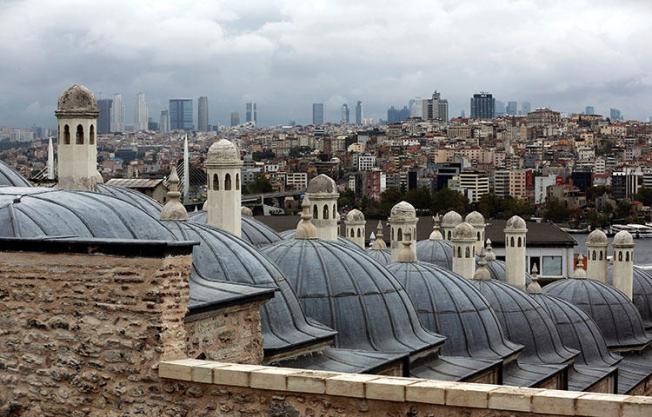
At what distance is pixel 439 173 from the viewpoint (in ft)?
366

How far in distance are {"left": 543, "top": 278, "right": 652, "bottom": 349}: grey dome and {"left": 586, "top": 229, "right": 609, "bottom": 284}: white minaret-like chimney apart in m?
2.44

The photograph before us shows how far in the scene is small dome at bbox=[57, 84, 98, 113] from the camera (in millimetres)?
15055

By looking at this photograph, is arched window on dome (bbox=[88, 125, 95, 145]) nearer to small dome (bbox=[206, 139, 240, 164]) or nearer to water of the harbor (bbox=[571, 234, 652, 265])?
small dome (bbox=[206, 139, 240, 164])

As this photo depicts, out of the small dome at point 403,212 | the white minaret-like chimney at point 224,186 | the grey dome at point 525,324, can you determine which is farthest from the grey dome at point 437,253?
the white minaret-like chimney at point 224,186

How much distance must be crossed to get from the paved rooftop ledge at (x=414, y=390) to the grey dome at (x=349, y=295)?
662 cm

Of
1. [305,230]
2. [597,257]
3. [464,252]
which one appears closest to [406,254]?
[305,230]

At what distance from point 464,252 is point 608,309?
517 cm

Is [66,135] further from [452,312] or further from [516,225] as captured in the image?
[516,225]

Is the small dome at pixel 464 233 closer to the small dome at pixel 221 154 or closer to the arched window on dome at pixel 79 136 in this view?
the small dome at pixel 221 154

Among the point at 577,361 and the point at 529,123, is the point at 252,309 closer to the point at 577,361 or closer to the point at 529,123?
the point at 577,361

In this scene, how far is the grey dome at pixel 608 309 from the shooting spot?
79.3 feet

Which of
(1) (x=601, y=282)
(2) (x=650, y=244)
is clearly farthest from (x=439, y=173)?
(1) (x=601, y=282)

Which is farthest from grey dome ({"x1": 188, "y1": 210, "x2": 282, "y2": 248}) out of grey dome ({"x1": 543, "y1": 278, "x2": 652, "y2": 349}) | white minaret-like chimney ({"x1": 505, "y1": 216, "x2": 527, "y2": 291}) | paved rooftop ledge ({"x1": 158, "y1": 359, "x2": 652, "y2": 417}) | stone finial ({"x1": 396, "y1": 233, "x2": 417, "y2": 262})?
paved rooftop ledge ({"x1": 158, "y1": 359, "x2": 652, "y2": 417})

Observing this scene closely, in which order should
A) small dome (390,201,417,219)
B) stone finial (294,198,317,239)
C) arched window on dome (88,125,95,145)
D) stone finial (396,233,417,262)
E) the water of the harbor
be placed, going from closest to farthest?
1. stone finial (294,198,317,239)
2. arched window on dome (88,125,95,145)
3. stone finial (396,233,417,262)
4. small dome (390,201,417,219)
5. the water of the harbor
